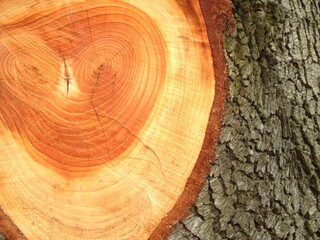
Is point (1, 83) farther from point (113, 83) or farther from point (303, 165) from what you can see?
point (303, 165)

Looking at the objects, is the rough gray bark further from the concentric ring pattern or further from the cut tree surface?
the concentric ring pattern

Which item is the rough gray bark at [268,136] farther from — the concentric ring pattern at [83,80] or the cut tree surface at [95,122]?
the concentric ring pattern at [83,80]

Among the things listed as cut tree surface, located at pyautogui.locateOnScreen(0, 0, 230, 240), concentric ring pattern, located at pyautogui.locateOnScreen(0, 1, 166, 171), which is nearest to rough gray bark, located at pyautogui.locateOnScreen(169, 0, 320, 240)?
cut tree surface, located at pyautogui.locateOnScreen(0, 0, 230, 240)

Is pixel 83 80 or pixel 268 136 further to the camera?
pixel 268 136

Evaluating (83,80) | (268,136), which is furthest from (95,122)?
(268,136)

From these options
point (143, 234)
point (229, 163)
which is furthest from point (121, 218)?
point (229, 163)

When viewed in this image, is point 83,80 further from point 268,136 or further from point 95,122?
point 268,136
